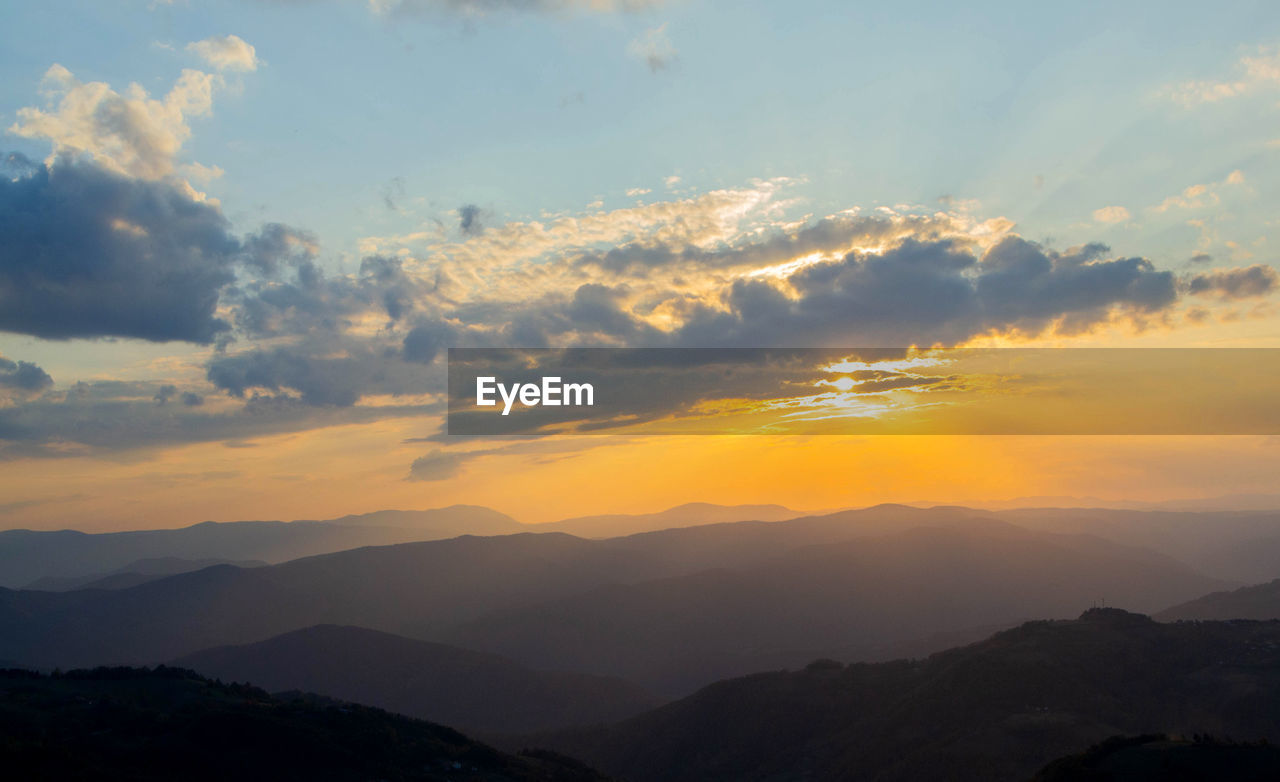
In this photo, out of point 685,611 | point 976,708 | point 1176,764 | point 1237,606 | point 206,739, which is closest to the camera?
point 1176,764

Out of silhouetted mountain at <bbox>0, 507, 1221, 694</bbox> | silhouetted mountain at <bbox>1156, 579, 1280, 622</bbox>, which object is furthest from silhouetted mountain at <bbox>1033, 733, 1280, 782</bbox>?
silhouetted mountain at <bbox>0, 507, 1221, 694</bbox>

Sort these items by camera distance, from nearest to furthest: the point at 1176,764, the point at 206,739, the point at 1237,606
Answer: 1. the point at 1176,764
2. the point at 206,739
3. the point at 1237,606

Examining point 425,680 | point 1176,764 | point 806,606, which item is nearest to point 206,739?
point 1176,764

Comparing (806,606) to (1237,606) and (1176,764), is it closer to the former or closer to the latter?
(1237,606)

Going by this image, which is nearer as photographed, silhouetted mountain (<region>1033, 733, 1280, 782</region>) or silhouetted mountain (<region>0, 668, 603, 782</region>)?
silhouetted mountain (<region>1033, 733, 1280, 782</region>)

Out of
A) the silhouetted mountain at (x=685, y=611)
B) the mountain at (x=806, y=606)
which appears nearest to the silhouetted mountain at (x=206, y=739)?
the mountain at (x=806, y=606)

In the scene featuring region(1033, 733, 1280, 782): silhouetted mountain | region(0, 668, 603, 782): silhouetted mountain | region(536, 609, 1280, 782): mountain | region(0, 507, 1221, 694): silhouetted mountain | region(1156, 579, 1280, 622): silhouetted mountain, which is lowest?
region(0, 507, 1221, 694): silhouetted mountain

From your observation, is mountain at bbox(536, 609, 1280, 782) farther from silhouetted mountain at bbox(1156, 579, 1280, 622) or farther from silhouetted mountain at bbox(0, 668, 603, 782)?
silhouetted mountain at bbox(1156, 579, 1280, 622)
